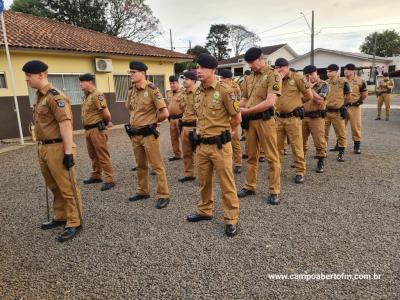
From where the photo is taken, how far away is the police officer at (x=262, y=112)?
4027 mm

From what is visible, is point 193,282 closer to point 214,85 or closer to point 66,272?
point 66,272

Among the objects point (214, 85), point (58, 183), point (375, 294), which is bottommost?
point (375, 294)

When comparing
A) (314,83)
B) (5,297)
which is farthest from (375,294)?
(314,83)

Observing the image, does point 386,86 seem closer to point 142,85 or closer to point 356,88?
point 356,88

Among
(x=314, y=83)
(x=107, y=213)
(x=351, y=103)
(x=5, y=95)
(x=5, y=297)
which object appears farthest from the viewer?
(x=5, y=95)

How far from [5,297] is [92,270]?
70cm

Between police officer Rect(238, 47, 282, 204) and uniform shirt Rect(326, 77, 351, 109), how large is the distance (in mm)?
2824

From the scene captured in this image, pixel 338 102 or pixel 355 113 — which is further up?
pixel 338 102

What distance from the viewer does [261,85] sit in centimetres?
421

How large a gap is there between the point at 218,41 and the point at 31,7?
104ft

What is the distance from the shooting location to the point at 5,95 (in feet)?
33.7

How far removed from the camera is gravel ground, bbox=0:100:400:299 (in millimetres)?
2510

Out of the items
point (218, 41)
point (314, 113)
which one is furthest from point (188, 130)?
point (218, 41)

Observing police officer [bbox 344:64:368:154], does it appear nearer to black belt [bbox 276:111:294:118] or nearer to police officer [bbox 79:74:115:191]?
black belt [bbox 276:111:294:118]
